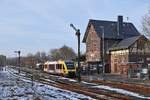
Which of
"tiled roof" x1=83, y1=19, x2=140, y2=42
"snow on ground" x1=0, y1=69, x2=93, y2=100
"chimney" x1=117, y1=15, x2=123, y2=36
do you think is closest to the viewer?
"snow on ground" x1=0, y1=69, x2=93, y2=100

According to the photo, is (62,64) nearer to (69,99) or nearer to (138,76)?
(138,76)

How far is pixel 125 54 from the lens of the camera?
6800 cm

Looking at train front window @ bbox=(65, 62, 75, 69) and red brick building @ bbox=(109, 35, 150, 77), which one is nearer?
train front window @ bbox=(65, 62, 75, 69)

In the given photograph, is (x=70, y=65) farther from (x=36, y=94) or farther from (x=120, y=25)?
(x=36, y=94)

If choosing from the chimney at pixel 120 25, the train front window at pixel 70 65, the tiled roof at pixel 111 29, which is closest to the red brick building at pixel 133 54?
the tiled roof at pixel 111 29

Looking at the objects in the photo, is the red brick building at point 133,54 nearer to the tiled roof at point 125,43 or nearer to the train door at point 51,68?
the tiled roof at point 125,43

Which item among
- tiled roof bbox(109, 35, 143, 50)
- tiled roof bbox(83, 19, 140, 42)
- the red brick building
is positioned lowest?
the red brick building

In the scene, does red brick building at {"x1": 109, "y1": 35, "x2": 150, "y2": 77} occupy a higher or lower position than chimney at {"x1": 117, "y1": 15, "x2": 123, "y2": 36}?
lower

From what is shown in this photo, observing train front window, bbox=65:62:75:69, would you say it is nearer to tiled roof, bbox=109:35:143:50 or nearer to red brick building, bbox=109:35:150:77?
red brick building, bbox=109:35:150:77

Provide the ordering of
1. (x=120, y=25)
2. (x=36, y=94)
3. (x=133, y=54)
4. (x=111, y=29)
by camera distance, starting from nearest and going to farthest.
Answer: (x=36, y=94)
(x=133, y=54)
(x=111, y=29)
(x=120, y=25)

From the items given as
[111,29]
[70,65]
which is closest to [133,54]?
[111,29]

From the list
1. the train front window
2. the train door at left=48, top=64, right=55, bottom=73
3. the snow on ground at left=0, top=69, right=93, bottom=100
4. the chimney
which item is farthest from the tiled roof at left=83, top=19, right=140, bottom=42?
the snow on ground at left=0, top=69, right=93, bottom=100

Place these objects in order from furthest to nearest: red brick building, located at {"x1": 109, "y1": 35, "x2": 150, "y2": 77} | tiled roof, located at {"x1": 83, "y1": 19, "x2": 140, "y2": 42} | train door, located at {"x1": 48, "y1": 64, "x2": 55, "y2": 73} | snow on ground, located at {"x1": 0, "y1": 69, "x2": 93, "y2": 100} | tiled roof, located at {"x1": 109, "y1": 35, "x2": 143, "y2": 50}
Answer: tiled roof, located at {"x1": 83, "y1": 19, "x2": 140, "y2": 42} → tiled roof, located at {"x1": 109, "y1": 35, "x2": 143, "y2": 50} → red brick building, located at {"x1": 109, "y1": 35, "x2": 150, "y2": 77} → train door, located at {"x1": 48, "y1": 64, "x2": 55, "y2": 73} → snow on ground, located at {"x1": 0, "y1": 69, "x2": 93, "y2": 100}

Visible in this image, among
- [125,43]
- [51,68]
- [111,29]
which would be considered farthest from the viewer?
[111,29]
